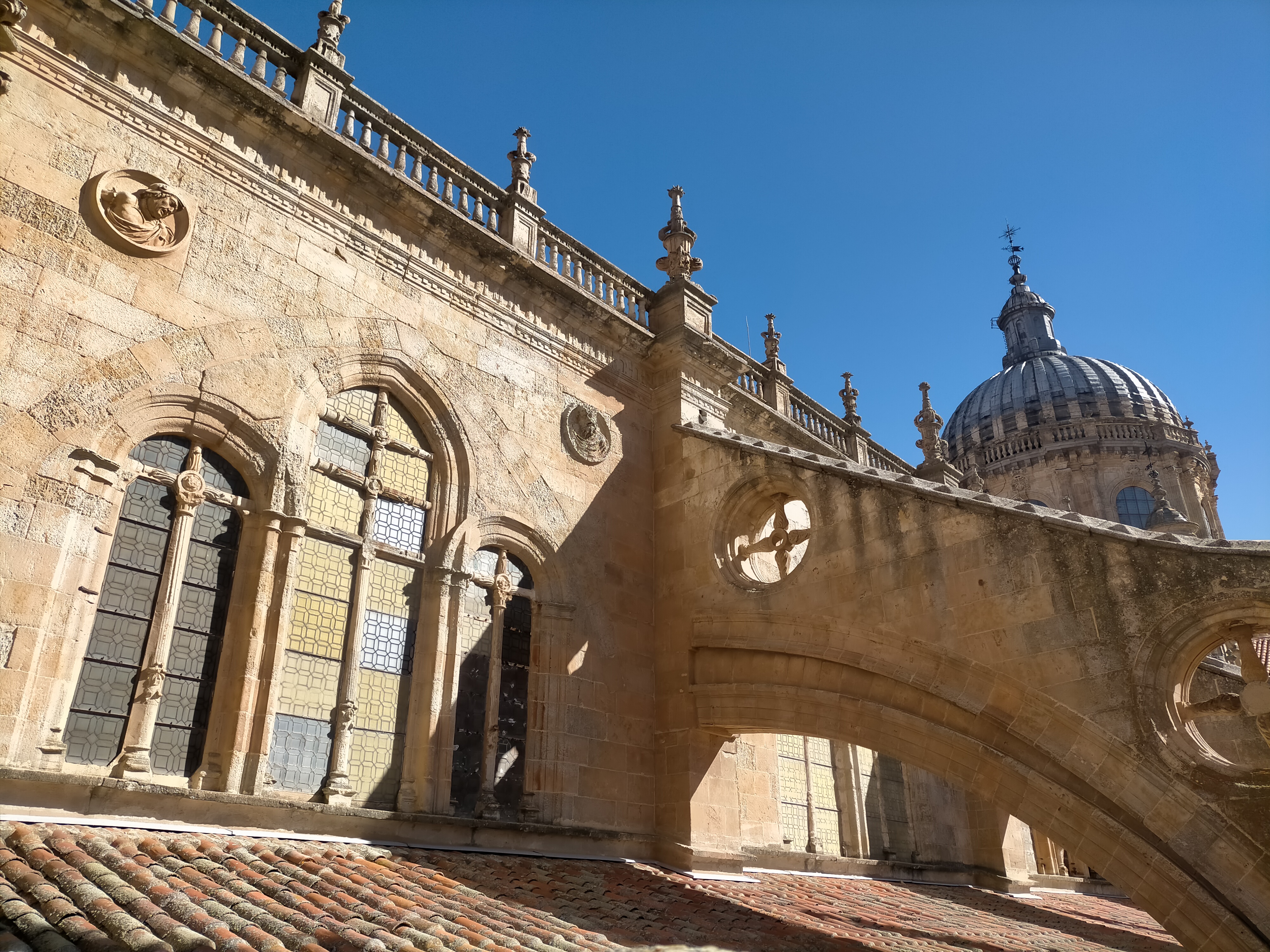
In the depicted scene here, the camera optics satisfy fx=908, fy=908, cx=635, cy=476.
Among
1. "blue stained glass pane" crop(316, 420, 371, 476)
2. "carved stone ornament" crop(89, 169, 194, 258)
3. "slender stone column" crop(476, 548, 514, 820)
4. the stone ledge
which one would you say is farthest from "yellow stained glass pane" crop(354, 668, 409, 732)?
"carved stone ornament" crop(89, 169, 194, 258)

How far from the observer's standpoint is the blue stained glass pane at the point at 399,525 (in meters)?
8.70

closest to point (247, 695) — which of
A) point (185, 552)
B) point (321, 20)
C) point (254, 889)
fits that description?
point (185, 552)

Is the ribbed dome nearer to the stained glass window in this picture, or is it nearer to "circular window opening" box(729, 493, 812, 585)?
the stained glass window

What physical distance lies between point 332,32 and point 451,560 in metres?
5.77

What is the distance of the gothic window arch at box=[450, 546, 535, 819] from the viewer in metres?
8.57

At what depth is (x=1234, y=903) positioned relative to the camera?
6.12m

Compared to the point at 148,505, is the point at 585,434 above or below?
above

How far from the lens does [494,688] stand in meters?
8.95

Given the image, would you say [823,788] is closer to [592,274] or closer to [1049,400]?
[592,274]

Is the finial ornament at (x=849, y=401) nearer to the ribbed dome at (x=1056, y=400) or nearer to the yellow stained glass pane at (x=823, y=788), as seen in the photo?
the yellow stained glass pane at (x=823, y=788)

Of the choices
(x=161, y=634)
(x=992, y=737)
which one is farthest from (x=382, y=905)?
(x=992, y=737)

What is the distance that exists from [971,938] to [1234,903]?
151 inches

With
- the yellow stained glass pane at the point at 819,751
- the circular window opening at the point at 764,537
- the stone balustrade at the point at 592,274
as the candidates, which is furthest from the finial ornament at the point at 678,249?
the yellow stained glass pane at the point at 819,751

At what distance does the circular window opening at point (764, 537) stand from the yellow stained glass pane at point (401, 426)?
3.69m
